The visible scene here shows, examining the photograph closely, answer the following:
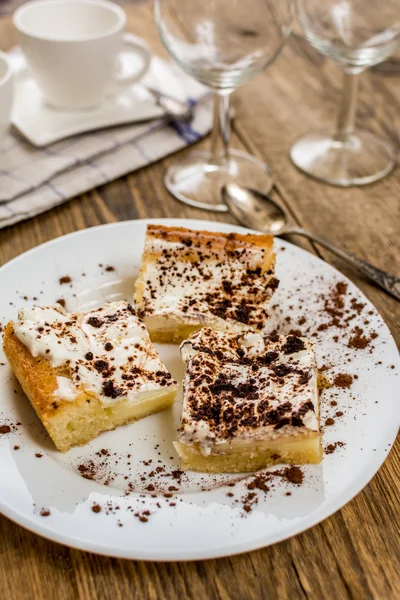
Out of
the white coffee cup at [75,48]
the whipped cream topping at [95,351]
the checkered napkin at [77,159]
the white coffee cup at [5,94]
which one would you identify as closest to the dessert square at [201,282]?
the whipped cream topping at [95,351]

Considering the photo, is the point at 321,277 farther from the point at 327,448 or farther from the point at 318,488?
the point at 318,488

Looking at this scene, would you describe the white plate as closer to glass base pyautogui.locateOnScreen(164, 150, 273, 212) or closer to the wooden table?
the wooden table

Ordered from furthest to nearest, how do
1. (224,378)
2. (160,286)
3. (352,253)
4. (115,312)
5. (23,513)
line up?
1. (352,253)
2. (160,286)
3. (115,312)
4. (224,378)
5. (23,513)

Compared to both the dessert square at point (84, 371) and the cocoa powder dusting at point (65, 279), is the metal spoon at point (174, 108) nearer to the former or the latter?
the cocoa powder dusting at point (65, 279)

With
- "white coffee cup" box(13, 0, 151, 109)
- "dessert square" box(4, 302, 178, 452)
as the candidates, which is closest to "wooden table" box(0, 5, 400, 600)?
"dessert square" box(4, 302, 178, 452)

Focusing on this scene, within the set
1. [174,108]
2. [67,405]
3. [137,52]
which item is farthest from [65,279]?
[137,52]

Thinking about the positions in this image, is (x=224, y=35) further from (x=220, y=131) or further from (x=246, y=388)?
(x=246, y=388)

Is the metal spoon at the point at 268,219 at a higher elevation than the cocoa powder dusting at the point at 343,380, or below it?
below

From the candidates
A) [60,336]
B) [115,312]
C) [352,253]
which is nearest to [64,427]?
[60,336]
